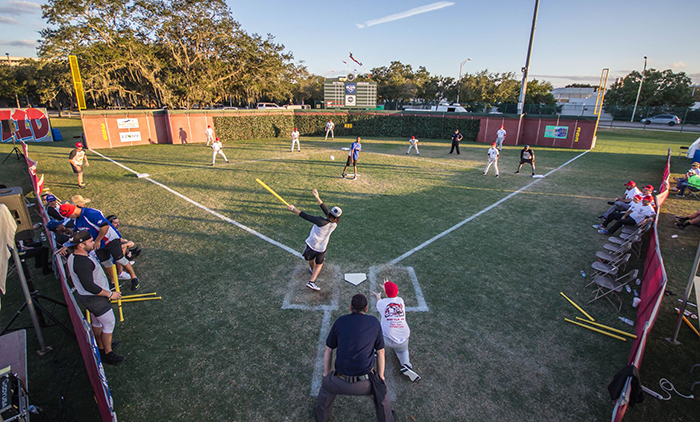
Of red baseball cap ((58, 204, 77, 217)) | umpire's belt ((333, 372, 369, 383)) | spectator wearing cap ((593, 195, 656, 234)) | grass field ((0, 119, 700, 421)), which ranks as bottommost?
grass field ((0, 119, 700, 421))

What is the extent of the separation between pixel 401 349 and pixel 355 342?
1.71 metres

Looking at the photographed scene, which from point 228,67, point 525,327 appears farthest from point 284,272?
point 228,67

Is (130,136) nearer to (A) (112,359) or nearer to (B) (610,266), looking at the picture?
(A) (112,359)

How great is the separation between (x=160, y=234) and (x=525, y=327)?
10.3m

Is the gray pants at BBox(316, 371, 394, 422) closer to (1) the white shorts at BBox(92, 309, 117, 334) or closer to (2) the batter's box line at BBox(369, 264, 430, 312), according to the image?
(2) the batter's box line at BBox(369, 264, 430, 312)

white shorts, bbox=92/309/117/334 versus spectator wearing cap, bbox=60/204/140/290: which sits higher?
spectator wearing cap, bbox=60/204/140/290

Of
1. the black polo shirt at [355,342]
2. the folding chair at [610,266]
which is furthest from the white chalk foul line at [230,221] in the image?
the folding chair at [610,266]

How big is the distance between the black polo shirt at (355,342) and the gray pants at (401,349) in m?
1.21

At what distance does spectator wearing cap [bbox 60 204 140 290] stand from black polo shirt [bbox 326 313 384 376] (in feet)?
17.5

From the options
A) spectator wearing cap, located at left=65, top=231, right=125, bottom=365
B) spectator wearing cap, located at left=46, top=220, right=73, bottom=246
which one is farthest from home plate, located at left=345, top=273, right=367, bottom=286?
spectator wearing cap, located at left=46, top=220, right=73, bottom=246

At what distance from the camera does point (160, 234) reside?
34.0ft

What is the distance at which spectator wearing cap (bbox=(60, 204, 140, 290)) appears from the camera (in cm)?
680

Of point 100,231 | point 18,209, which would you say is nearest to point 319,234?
point 100,231

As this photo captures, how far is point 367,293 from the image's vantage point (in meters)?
7.46
